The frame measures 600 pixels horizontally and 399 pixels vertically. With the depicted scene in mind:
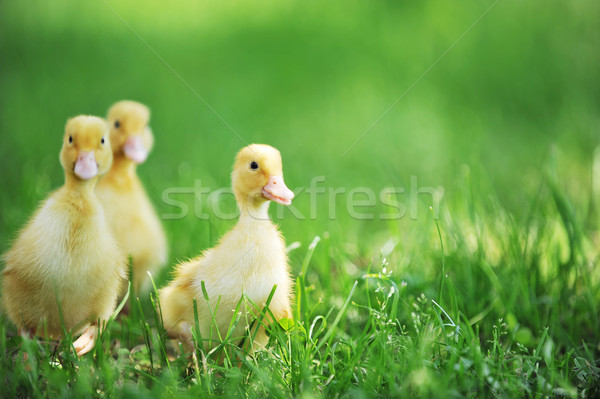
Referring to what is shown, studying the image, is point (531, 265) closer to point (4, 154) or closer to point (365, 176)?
point (365, 176)

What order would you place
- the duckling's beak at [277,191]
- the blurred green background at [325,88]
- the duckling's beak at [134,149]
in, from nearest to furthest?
the duckling's beak at [277,191], the duckling's beak at [134,149], the blurred green background at [325,88]

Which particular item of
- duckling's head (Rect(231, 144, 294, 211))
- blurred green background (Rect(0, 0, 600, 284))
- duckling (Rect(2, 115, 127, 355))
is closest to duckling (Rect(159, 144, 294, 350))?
duckling's head (Rect(231, 144, 294, 211))

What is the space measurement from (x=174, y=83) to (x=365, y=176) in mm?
2046

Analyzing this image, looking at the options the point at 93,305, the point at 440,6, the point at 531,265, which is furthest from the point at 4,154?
the point at 440,6

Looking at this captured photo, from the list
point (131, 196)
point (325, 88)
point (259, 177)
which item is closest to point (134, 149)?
point (131, 196)

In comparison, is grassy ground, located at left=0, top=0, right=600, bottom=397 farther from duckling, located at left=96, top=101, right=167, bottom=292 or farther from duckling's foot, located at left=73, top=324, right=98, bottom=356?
duckling, located at left=96, top=101, right=167, bottom=292

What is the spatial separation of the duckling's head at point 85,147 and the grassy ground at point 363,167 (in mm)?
470

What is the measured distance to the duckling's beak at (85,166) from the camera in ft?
6.06

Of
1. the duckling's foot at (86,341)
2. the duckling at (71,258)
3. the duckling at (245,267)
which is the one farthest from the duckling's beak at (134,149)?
the duckling's foot at (86,341)

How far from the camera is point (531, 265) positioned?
262 centimetres

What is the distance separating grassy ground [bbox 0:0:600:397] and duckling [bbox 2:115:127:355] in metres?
0.12

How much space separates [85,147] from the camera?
1868mm

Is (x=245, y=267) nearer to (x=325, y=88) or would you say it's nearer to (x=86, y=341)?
(x=86, y=341)

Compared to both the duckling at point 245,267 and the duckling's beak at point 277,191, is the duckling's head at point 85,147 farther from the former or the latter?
the duckling's beak at point 277,191
